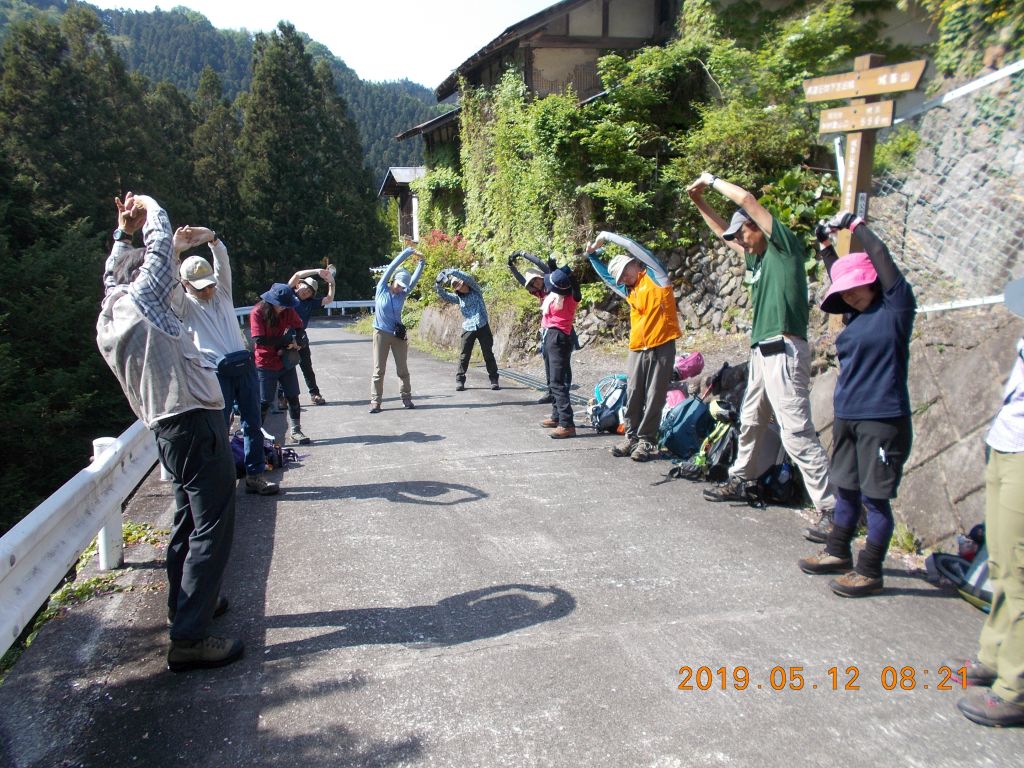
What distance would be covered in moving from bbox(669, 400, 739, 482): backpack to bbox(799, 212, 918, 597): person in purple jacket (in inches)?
76.8

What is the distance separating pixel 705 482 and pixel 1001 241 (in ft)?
10.2

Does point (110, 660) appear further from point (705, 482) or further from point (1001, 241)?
point (1001, 241)

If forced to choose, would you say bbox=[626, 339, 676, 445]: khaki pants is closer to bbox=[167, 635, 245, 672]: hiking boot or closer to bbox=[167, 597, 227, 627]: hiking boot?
bbox=[167, 597, 227, 627]: hiking boot

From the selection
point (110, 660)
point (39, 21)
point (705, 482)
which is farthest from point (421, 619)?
point (39, 21)

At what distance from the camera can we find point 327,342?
881 inches

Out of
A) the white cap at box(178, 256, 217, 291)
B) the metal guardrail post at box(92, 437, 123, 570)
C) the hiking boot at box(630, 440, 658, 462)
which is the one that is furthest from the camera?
the hiking boot at box(630, 440, 658, 462)

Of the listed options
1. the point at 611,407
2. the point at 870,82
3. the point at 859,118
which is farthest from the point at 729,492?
the point at 870,82

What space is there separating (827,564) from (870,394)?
1074 mm

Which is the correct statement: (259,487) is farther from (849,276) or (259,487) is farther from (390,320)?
(849,276)

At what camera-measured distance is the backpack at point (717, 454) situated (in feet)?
20.2

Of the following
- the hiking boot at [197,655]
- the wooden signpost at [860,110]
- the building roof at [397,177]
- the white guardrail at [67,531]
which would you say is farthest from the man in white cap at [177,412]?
the building roof at [397,177]

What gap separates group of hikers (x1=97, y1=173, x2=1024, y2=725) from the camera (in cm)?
310

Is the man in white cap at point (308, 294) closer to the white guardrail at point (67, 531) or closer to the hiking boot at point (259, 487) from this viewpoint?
the hiking boot at point (259, 487)

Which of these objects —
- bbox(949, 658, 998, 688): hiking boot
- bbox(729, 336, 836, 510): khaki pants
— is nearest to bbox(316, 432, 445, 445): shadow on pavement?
bbox(729, 336, 836, 510): khaki pants
